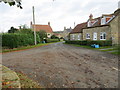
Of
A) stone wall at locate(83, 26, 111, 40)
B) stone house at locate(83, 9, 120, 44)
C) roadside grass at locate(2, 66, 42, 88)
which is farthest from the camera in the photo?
stone wall at locate(83, 26, 111, 40)

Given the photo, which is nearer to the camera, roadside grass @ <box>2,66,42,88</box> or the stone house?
roadside grass @ <box>2,66,42,88</box>

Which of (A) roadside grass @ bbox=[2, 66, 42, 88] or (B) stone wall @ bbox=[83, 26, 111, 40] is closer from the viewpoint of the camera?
(A) roadside grass @ bbox=[2, 66, 42, 88]

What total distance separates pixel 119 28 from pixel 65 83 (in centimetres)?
2108

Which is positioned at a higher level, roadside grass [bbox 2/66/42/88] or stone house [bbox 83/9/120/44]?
stone house [bbox 83/9/120/44]

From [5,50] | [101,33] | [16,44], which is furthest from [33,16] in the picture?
[101,33]

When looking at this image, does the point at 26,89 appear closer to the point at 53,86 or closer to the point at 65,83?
the point at 53,86

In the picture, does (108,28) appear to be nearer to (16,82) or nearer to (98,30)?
(98,30)

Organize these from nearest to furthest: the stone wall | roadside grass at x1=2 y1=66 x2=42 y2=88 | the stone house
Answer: roadside grass at x1=2 y1=66 x2=42 y2=88 → the stone house → the stone wall

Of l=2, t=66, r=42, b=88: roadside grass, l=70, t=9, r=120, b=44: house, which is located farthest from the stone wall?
l=2, t=66, r=42, b=88: roadside grass

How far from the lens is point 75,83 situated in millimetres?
3469

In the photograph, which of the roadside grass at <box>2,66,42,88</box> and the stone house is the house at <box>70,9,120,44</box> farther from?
the roadside grass at <box>2,66,42,88</box>

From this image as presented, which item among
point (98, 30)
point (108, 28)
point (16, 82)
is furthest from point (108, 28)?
point (16, 82)

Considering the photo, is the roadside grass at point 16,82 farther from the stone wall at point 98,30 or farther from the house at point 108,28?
the stone wall at point 98,30

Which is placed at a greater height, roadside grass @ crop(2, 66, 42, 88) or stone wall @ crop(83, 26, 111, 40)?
stone wall @ crop(83, 26, 111, 40)
